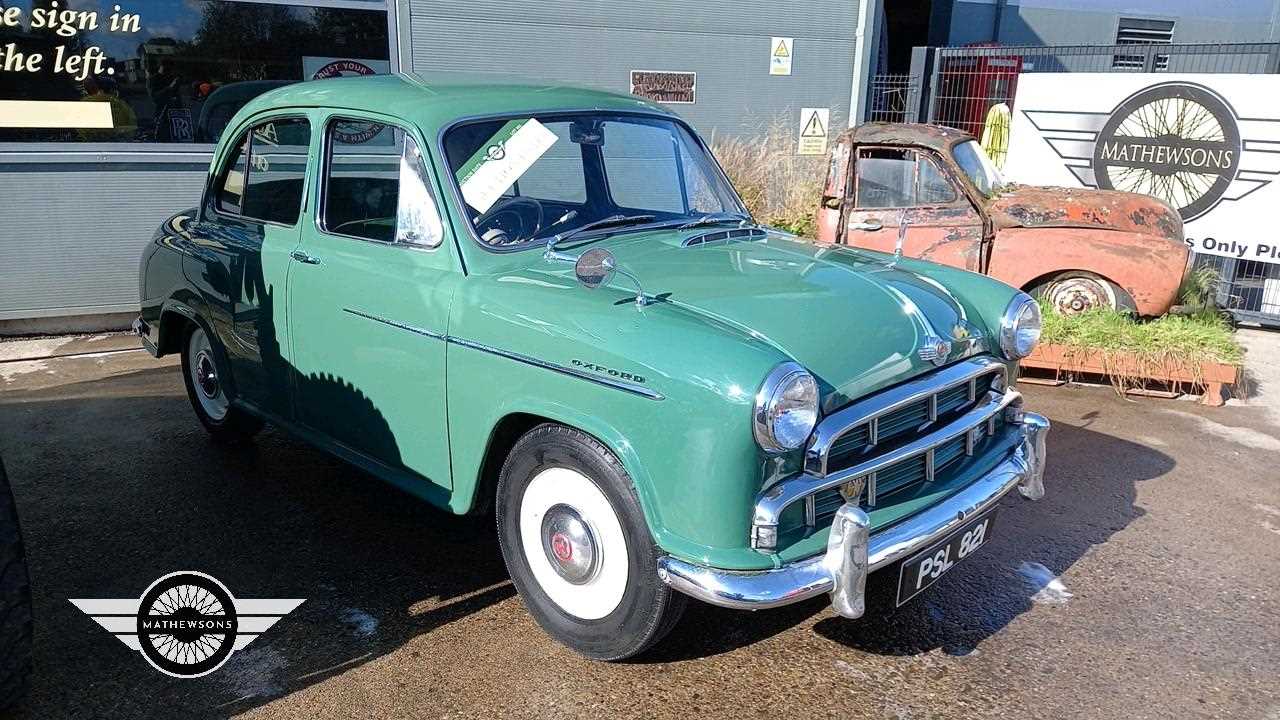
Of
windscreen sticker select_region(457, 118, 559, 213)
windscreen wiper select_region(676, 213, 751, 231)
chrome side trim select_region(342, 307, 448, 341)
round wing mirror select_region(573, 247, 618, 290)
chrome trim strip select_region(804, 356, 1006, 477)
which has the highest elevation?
windscreen sticker select_region(457, 118, 559, 213)

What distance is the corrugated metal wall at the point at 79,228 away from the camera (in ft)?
22.6

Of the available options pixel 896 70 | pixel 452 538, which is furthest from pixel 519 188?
pixel 896 70

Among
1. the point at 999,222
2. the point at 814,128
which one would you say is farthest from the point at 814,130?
the point at 999,222

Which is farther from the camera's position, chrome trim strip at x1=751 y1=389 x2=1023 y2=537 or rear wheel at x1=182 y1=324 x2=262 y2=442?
rear wheel at x1=182 y1=324 x2=262 y2=442

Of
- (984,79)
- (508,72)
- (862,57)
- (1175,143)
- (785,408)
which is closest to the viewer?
(785,408)

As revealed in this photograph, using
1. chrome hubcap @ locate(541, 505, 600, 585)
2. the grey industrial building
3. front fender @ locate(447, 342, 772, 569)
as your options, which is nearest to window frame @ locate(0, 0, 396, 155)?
the grey industrial building

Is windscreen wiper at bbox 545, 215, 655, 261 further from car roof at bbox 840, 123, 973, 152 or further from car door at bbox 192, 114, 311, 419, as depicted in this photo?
car roof at bbox 840, 123, 973, 152

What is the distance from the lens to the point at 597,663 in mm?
3035

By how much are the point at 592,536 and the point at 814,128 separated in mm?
7673

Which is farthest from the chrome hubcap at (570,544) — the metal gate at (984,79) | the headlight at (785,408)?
the metal gate at (984,79)

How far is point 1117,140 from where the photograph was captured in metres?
8.01

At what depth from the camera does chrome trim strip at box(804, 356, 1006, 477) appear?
2.60 metres

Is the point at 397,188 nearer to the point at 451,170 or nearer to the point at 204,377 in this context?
the point at 451,170

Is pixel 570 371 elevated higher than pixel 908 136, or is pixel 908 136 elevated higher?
pixel 908 136
